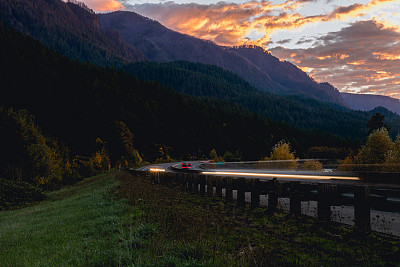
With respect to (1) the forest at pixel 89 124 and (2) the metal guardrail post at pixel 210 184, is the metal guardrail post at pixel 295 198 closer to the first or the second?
(2) the metal guardrail post at pixel 210 184

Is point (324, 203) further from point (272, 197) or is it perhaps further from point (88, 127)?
point (88, 127)

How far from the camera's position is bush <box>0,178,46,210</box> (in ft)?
79.8

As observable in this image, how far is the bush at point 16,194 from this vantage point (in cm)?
2432

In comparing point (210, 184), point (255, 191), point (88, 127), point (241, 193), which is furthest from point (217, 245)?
point (88, 127)

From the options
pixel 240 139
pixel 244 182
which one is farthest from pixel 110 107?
pixel 244 182

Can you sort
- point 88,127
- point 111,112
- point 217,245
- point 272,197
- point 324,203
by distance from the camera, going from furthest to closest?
point 111,112, point 88,127, point 272,197, point 324,203, point 217,245

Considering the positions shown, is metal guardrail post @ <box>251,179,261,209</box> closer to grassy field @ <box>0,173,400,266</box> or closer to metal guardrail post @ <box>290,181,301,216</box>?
grassy field @ <box>0,173,400,266</box>

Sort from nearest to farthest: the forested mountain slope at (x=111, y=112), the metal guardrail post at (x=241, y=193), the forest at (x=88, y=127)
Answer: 1. the metal guardrail post at (x=241, y=193)
2. the forest at (x=88, y=127)
3. the forested mountain slope at (x=111, y=112)

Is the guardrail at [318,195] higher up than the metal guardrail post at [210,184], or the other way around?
the guardrail at [318,195]

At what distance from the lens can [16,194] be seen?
83.6ft

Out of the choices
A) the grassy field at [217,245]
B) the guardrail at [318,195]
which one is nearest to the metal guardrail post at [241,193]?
the guardrail at [318,195]

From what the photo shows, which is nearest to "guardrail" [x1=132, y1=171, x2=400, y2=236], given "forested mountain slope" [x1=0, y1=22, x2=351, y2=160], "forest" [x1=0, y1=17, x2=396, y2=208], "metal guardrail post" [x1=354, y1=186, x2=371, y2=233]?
"metal guardrail post" [x1=354, y1=186, x2=371, y2=233]

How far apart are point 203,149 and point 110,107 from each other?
4033 cm

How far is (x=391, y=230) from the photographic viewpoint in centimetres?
566
